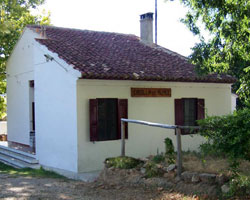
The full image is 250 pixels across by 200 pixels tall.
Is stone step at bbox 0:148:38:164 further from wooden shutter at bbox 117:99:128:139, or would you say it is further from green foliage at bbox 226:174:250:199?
green foliage at bbox 226:174:250:199

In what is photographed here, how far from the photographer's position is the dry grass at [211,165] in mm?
6422

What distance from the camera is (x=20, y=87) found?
1509 centimetres

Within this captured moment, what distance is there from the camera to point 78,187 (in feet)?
25.9

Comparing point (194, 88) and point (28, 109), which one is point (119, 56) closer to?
point (194, 88)

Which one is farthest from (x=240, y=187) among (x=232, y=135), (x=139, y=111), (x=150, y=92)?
(x=150, y=92)

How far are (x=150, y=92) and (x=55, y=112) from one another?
3164mm

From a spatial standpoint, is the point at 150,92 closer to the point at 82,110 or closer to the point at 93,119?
the point at 93,119

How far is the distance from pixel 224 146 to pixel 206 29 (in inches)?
171

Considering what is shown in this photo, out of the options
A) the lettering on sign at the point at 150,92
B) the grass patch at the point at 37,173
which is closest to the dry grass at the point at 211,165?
the lettering on sign at the point at 150,92

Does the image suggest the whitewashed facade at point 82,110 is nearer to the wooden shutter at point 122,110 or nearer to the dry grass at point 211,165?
the wooden shutter at point 122,110

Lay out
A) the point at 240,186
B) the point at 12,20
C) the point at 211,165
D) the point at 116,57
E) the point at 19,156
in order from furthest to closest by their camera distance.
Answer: the point at 12,20
the point at 19,156
the point at 116,57
the point at 211,165
the point at 240,186

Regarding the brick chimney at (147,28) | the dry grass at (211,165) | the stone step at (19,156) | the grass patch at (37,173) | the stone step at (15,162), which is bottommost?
the stone step at (15,162)

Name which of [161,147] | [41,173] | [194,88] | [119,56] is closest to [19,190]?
[41,173]

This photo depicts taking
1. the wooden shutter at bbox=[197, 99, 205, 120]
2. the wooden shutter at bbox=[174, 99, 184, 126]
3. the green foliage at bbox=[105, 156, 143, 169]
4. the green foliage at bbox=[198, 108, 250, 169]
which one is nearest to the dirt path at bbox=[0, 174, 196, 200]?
the green foliage at bbox=[105, 156, 143, 169]
